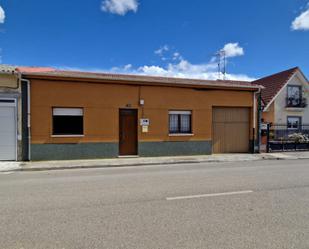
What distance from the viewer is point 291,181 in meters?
7.76

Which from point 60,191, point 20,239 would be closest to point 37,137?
point 60,191

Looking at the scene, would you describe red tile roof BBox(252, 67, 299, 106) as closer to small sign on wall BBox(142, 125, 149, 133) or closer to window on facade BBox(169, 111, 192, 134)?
window on facade BBox(169, 111, 192, 134)

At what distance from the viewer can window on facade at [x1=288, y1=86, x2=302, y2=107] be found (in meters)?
25.6

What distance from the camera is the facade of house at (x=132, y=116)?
40.5 feet

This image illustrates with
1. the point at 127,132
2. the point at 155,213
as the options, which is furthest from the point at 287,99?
the point at 155,213

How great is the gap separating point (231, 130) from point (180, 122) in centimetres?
339

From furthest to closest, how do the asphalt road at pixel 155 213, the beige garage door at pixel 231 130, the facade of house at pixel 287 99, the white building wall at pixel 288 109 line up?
the white building wall at pixel 288 109, the facade of house at pixel 287 99, the beige garage door at pixel 231 130, the asphalt road at pixel 155 213

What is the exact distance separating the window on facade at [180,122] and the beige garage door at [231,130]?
1697mm

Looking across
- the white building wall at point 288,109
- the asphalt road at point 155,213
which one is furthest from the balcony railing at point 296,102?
the asphalt road at point 155,213

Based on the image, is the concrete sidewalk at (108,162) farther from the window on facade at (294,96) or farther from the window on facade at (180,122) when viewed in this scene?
the window on facade at (294,96)

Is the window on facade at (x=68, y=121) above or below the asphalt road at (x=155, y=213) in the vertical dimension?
above

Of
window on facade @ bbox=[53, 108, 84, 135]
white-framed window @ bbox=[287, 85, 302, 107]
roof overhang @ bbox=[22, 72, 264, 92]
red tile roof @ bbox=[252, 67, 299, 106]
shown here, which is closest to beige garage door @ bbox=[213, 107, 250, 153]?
roof overhang @ bbox=[22, 72, 264, 92]

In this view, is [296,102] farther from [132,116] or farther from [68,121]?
[68,121]

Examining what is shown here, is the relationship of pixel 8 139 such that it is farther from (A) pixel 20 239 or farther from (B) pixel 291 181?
(B) pixel 291 181
